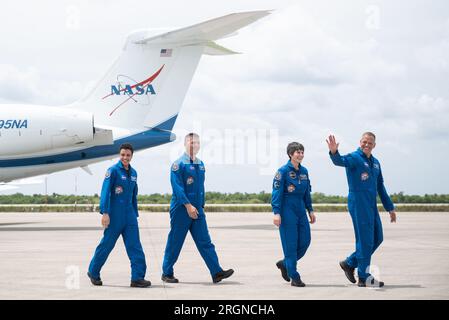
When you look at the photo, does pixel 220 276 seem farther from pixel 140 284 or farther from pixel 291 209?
pixel 291 209

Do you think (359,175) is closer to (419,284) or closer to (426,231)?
(419,284)

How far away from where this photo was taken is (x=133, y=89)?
93.6 ft

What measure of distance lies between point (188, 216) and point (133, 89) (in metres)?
17.4

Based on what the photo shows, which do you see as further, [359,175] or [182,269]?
[182,269]

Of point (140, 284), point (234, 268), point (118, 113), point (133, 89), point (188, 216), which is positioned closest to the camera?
point (140, 284)

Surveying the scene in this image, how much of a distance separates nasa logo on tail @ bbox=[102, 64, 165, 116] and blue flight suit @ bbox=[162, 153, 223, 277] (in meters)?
16.8

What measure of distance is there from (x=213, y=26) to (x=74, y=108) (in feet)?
21.9

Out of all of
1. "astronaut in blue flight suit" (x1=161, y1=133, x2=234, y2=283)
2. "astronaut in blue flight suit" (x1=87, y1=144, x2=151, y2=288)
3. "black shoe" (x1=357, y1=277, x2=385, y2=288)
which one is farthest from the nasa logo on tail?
"black shoe" (x1=357, y1=277, x2=385, y2=288)

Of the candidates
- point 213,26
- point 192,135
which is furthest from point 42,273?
point 213,26

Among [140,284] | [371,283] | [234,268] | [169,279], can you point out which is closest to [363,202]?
[371,283]

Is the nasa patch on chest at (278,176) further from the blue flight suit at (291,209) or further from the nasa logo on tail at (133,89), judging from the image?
the nasa logo on tail at (133,89)

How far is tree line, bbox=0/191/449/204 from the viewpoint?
6644 centimetres

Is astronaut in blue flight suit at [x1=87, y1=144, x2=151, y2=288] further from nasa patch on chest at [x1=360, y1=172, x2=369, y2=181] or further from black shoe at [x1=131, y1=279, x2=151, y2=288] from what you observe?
nasa patch on chest at [x1=360, y1=172, x2=369, y2=181]
